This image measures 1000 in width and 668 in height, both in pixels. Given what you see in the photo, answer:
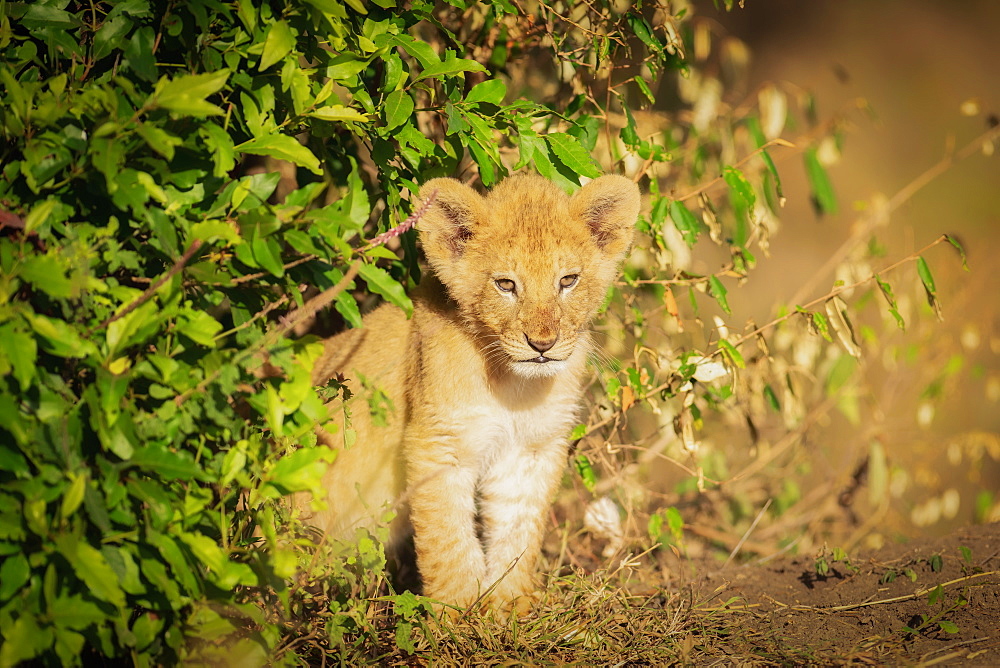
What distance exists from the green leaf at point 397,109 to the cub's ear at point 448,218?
360 mm

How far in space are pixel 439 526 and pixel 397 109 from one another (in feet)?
5.53

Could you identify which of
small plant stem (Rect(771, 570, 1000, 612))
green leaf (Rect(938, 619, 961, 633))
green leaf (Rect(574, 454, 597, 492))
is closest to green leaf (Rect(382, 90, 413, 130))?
green leaf (Rect(574, 454, 597, 492))

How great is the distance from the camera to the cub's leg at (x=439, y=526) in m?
3.50

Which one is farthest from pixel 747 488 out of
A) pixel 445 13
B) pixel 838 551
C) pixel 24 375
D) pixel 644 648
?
pixel 24 375

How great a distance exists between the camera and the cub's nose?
10.6 ft

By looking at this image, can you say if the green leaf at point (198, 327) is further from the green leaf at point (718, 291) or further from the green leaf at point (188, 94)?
the green leaf at point (718, 291)

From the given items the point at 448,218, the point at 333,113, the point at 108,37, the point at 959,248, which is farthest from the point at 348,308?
the point at 959,248

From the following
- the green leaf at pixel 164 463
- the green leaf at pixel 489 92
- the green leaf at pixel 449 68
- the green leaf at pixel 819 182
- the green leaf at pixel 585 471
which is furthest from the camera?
the green leaf at pixel 819 182

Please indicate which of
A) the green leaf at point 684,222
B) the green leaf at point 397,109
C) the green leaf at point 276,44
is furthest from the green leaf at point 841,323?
the green leaf at point 276,44

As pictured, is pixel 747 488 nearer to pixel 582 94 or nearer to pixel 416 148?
pixel 582 94

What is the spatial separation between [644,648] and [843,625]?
0.84 m

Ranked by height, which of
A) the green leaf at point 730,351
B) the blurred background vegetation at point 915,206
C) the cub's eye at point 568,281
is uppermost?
the cub's eye at point 568,281

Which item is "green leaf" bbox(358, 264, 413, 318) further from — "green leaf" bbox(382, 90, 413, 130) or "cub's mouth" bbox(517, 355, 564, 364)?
"cub's mouth" bbox(517, 355, 564, 364)

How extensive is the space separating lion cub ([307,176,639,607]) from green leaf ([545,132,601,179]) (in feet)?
0.71
